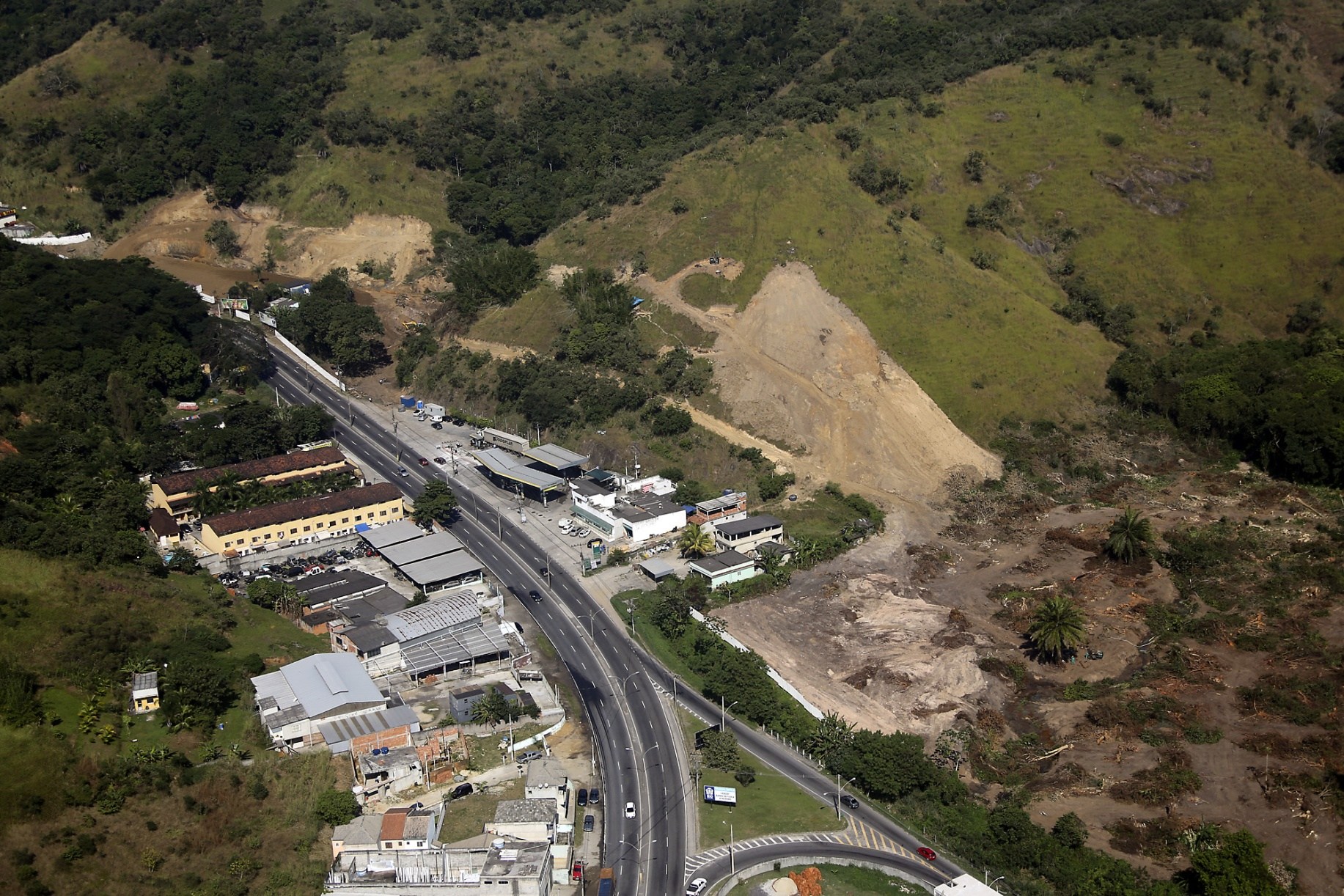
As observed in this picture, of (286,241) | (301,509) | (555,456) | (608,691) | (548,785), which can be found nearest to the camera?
(548,785)

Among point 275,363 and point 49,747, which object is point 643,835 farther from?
point 275,363

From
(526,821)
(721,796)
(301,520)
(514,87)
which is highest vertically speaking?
(514,87)

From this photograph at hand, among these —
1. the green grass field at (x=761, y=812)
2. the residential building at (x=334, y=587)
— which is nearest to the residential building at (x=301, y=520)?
the residential building at (x=334, y=587)

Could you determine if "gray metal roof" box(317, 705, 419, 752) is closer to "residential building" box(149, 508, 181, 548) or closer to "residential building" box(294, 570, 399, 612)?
"residential building" box(294, 570, 399, 612)

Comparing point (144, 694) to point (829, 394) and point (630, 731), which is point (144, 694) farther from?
point (829, 394)

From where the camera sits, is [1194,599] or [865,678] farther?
[1194,599]

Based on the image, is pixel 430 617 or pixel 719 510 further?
pixel 719 510

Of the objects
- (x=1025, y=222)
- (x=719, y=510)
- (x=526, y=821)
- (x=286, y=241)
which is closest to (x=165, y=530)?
(x=719, y=510)

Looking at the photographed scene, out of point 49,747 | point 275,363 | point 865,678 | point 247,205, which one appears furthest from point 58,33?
point 865,678
